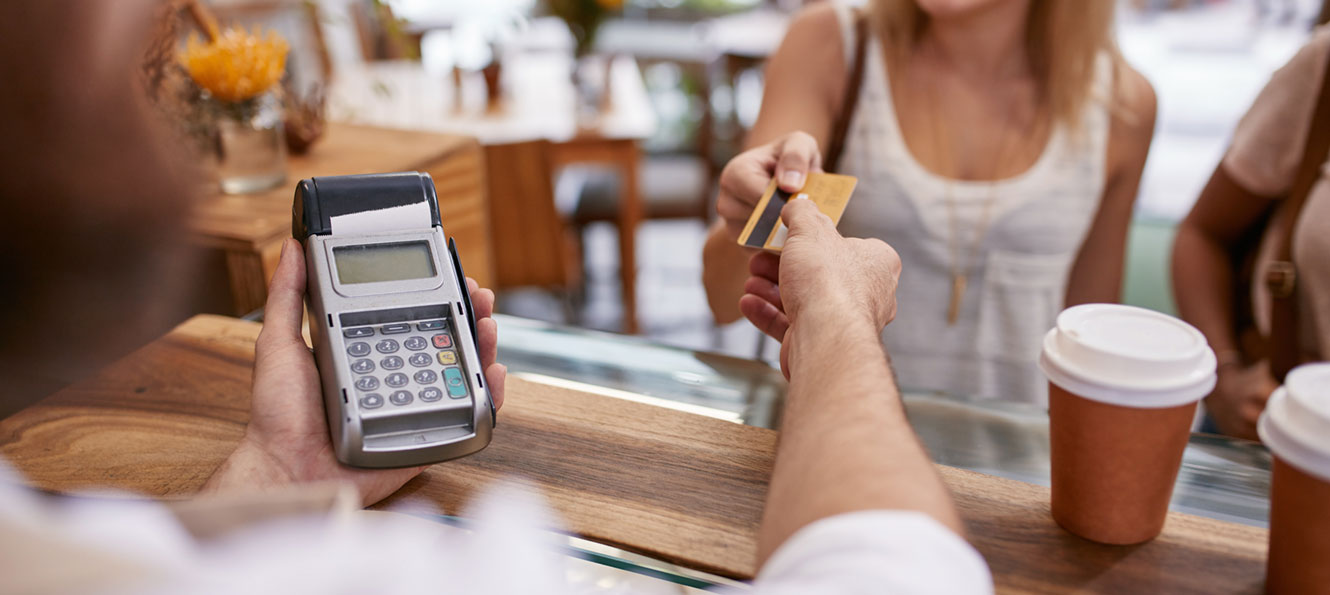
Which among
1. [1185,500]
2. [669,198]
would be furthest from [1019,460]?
[669,198]

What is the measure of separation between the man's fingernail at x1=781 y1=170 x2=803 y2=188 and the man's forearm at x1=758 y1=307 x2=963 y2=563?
0.29 metres

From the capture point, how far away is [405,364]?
0.66 metres

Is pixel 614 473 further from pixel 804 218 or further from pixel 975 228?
pixel 975 228

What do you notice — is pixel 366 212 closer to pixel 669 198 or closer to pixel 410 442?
pixel 410 442

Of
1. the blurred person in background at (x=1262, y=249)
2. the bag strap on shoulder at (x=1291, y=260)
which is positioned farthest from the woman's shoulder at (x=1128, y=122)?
the bag strap on shoulder at (x=1291, y=260)

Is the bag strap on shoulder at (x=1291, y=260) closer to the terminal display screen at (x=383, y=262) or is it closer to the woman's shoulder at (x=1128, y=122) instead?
the woman's shoulder at (x=1128, y=122)

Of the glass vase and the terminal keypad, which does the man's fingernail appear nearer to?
the terminal keypad

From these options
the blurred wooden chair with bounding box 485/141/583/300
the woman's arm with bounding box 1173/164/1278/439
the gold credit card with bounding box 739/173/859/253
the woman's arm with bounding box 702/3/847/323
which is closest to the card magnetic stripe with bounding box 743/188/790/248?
the gold credit card with bounding box 739/173/859/253

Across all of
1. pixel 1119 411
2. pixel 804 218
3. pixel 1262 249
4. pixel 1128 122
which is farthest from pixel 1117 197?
pixel 1119 411

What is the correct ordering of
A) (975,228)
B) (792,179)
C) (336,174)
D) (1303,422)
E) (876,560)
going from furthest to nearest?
1. (975,228)
2. (336,174)
3. (792,179)
4. (1303,422)
5. (876,560)

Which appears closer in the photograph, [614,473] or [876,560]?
[876,560]

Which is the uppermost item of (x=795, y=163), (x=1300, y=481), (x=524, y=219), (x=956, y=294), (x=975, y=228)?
(x=795, y=163)

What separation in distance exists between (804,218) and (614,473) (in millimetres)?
301

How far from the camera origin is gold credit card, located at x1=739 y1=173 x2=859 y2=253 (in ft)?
2.81
